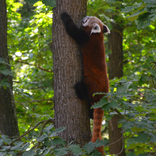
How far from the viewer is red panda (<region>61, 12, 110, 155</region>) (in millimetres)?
2656

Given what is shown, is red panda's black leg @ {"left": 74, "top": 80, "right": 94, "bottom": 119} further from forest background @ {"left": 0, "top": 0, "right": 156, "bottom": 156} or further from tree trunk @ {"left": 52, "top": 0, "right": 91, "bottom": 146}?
A: forest background @ {"left": 0, "top": 0, "right": 156, "bottom": 156}

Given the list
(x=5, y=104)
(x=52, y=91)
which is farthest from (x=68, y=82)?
(x=52, y=91)

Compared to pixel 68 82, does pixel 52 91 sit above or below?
below

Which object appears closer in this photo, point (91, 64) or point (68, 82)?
point (68, 82)

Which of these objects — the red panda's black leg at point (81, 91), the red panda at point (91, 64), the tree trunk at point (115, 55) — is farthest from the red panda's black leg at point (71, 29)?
the tree trunk at point (115, 55)

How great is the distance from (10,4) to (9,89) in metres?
2.38

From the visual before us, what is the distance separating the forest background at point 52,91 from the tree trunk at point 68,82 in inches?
10.3

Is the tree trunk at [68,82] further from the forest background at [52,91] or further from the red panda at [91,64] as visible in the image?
the forest background at [52,91]

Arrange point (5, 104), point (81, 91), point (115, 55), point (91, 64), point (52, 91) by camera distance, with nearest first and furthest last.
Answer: point (81, 91)
point (91, 64)
point (5, 104)
point (52, 91)
point (115, 55)

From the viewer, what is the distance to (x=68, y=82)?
8.46 ft

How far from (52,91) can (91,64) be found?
2.92 m

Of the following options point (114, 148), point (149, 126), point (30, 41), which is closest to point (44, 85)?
point (30, 41)

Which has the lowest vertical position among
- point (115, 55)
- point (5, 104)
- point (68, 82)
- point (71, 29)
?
point (5, 104)

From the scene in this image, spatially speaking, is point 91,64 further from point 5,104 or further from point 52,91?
point 52,91
